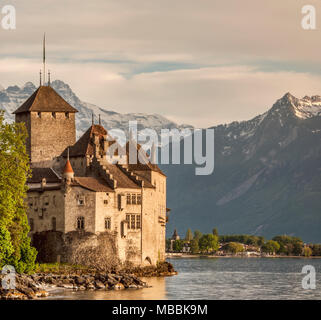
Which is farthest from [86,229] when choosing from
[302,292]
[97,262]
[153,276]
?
[302,292]

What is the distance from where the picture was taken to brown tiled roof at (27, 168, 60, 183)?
13650cm

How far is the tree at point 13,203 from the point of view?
350 feet

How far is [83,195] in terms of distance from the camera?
128 metres

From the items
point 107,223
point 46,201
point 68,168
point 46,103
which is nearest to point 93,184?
point 68,168

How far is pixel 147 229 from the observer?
13700 cm

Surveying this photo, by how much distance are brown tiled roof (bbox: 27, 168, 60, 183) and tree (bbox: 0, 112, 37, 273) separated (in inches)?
813

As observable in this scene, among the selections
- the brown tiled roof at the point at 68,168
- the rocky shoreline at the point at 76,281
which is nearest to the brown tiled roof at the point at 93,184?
the brown tiled roof at the point at 68,168

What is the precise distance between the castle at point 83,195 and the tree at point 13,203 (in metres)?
12.9

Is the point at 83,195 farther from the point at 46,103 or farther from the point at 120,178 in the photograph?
the point at 46,103

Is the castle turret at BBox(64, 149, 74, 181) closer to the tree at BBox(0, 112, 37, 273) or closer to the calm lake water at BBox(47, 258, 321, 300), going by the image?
the tree at BBox(0, 112, 37, 273)

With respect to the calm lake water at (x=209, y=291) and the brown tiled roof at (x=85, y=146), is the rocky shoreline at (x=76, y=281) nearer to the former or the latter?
the calm lake water at (x=209, y=291)
